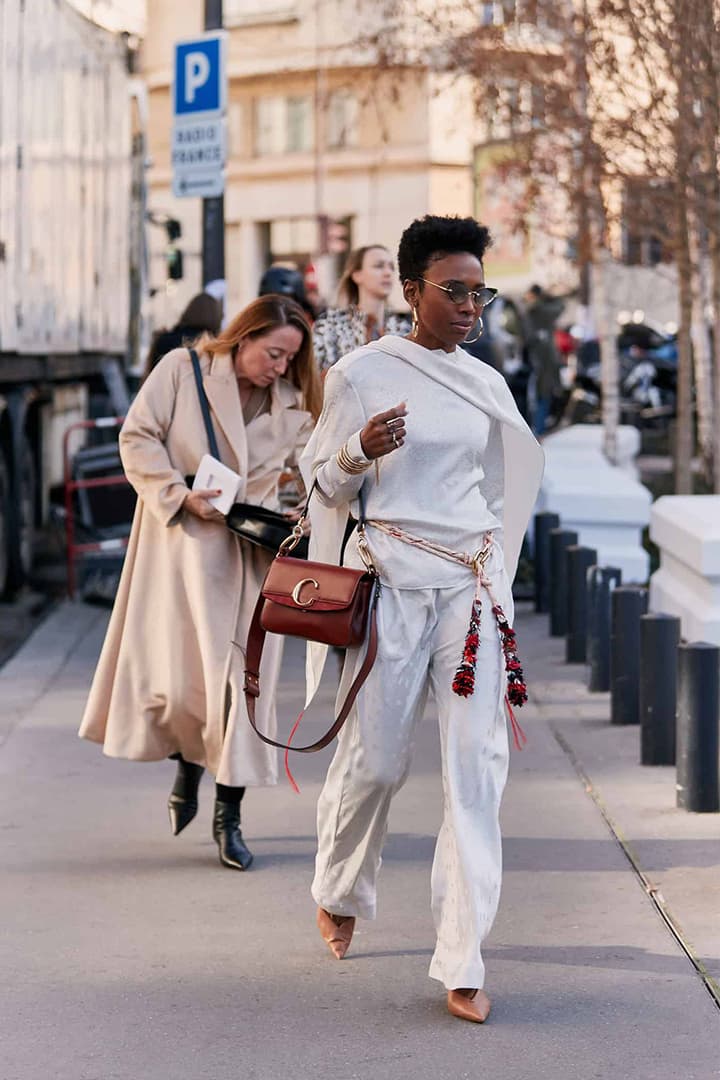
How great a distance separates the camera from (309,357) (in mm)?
6980

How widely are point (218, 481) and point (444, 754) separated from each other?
1.88 m

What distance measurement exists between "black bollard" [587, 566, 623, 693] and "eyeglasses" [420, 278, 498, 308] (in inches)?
204

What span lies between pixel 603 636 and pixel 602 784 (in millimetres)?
2178

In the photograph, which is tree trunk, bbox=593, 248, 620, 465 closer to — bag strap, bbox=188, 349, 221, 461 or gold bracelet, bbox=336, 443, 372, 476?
bag strap, bbox=188, 349, 221, 461

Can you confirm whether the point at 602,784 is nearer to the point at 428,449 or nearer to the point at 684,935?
the point at 684,935

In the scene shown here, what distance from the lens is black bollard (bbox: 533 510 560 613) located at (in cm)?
1316

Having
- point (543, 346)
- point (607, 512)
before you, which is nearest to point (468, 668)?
point (607, 512)

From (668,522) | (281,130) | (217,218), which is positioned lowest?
(668,522)

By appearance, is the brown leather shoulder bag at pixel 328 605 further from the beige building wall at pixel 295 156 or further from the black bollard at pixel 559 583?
the beige building wall at pixel 295 156

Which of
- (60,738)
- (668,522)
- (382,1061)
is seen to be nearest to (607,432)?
(668,522)

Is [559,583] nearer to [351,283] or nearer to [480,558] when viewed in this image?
[351,283]

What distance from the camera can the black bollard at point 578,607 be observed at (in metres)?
11.2

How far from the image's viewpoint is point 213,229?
15.6 metres

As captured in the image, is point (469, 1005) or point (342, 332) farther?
point (342, 332)
